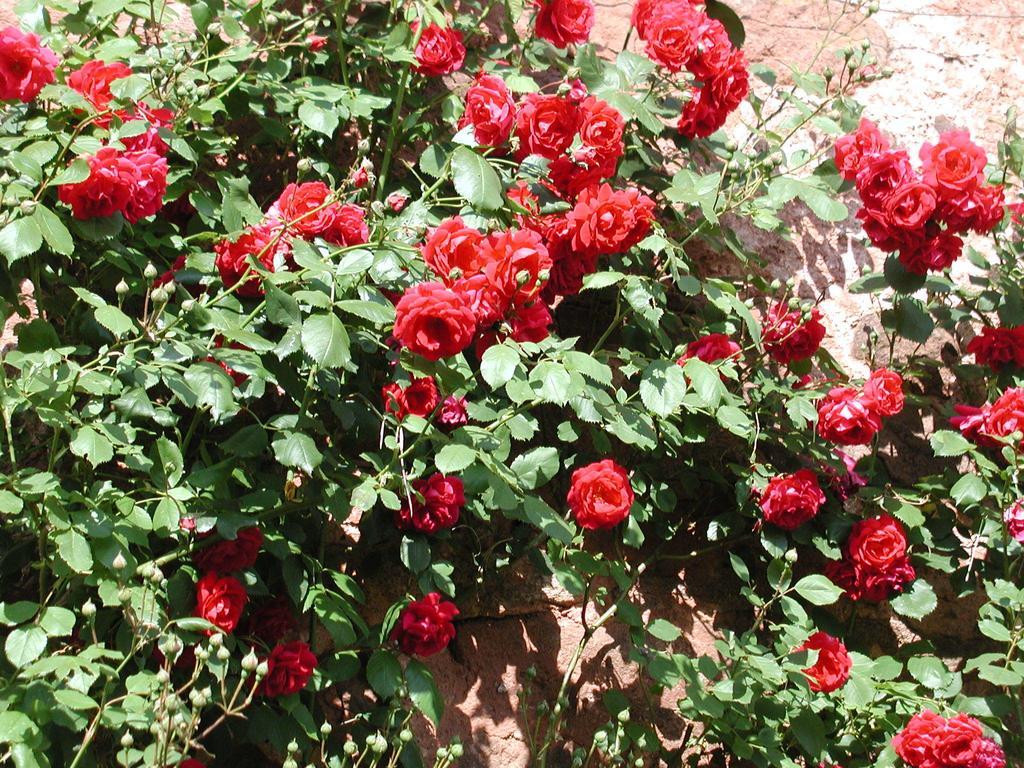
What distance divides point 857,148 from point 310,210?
1.23 meters

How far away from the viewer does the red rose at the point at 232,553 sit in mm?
2070

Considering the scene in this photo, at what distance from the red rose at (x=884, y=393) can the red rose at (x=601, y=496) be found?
2.09 feet

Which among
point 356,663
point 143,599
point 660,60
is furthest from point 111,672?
point 660,60

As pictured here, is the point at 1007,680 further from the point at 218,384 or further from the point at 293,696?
the point at 218,384

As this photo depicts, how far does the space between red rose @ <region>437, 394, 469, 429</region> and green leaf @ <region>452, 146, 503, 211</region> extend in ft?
1.21

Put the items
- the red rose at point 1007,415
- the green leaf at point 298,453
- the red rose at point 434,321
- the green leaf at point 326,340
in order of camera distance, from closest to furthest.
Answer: the red rose at point 434,321 → the green leaf at point 326,340 → the green leaf at point 298,453 → the red rose at point 1007,415

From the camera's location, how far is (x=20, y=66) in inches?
79.7

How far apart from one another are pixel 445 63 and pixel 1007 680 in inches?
66.0

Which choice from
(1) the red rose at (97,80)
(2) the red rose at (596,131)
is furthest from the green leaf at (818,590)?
(1) the red rose at (97,80)

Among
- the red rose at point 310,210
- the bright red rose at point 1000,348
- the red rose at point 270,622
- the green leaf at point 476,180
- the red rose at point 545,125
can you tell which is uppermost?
the red rose at point 545,125

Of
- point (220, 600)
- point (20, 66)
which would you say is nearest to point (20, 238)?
point (20, 66)

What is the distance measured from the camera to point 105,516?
189 cm

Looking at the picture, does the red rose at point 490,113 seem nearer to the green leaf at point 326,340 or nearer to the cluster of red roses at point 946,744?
the green leaf at point 326,340

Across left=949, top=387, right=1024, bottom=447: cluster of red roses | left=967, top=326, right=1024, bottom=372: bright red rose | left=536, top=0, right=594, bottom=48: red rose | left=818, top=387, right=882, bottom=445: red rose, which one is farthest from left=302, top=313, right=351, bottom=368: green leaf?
left=967, top=326, right=1024, bottom=372: bright red rose
